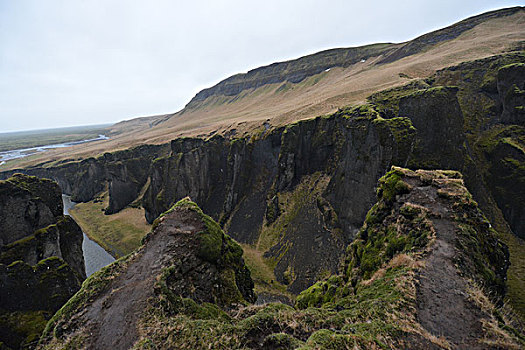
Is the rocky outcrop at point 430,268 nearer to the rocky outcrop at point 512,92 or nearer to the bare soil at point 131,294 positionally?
the bare soil at point 131,294

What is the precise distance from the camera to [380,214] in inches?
595

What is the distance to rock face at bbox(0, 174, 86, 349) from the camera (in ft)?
50.0

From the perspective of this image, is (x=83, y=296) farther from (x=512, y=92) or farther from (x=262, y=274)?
Answer: (x=512, y=92)

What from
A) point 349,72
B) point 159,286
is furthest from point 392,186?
point 349,72

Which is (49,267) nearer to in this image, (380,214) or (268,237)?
(380,214)

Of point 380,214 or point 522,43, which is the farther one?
point 522,43

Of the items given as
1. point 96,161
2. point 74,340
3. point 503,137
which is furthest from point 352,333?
point 96,161

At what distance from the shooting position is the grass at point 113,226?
49812 millimetres

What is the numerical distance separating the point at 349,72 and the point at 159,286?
413 feet

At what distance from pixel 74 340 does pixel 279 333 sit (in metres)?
9.91

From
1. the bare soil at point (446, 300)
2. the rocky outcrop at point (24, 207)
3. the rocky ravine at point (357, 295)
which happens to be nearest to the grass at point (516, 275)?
the rocky ravine at point (357, 295)

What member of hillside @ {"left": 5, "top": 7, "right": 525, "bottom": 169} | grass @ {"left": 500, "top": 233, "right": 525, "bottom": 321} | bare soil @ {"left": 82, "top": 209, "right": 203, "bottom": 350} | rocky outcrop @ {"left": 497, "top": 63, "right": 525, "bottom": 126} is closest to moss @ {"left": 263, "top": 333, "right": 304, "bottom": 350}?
bare soil @ {"left": 82, "top": 209, "right": 203, "bottom": 350}

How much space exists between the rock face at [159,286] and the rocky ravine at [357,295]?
62mm

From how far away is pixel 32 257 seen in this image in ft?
63.0
